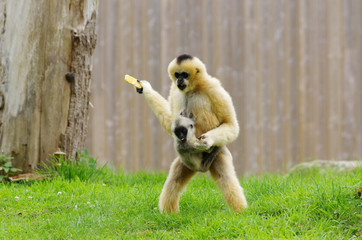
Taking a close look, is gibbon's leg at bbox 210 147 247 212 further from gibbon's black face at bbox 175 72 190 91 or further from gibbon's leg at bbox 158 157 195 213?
gibbon's black face at bbox 175 72 190 91

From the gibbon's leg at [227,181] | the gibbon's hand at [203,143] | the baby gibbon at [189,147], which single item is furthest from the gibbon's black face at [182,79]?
the gibbon's leg at [227,181]

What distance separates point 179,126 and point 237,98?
A: 4077 mm

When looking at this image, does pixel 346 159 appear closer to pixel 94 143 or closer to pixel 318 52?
pixel 318 52

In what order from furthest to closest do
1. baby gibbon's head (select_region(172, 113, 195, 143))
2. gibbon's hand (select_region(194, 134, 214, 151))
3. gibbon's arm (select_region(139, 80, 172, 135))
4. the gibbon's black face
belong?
gibbon's arm (select_region(139, 80, 172, 135)), the gibbon's black face, baby gibbon's head (select_region(172, 113, 195, 143)), gibbon's hand (select_region(194, 134, 214, 151))

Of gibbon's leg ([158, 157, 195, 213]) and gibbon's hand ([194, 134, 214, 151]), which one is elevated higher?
gibbon's hand ([194, 134, 214, 151])

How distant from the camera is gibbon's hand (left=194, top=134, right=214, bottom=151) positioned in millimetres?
5125

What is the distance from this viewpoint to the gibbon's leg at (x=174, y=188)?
18.2 ft

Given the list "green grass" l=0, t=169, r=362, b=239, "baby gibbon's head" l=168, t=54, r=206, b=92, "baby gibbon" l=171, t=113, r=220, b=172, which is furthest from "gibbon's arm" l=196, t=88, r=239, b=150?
"green grass" l=0, t=169, r=362, b=239

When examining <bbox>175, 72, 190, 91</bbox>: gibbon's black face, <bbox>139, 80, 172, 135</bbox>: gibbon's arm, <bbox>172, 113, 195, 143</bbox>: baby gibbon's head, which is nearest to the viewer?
<bbox>172, 113, 195, 143</bbox>: baby gibbon's head

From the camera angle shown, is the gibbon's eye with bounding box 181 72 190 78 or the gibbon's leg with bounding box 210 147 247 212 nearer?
the gibbon's leg with bounding box 210 147 247 212

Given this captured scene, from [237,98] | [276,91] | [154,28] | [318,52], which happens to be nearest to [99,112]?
[154,28]

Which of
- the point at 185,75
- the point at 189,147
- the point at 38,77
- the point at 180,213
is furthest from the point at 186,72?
the point at 38,77

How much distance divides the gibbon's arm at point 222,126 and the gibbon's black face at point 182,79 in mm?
328

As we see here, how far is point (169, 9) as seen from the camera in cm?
925
